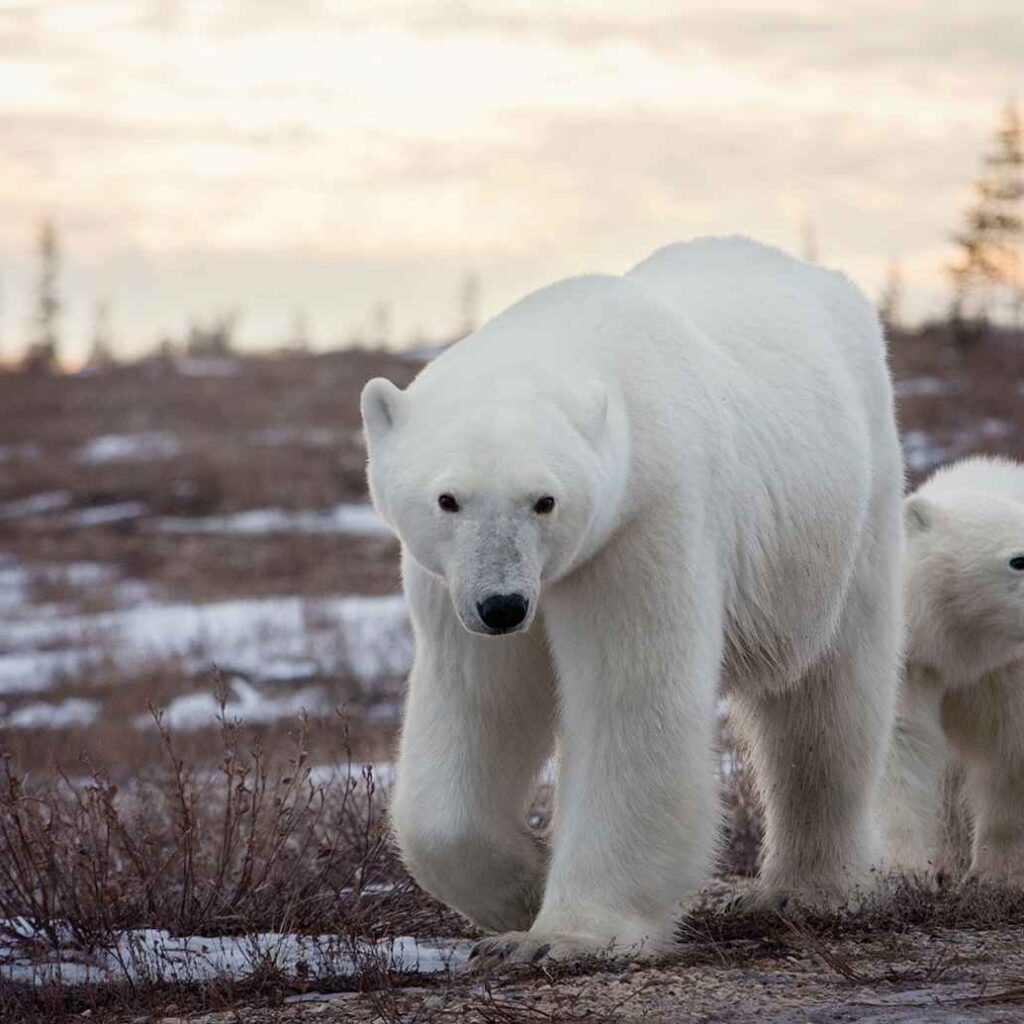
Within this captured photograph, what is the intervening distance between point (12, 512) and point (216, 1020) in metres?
20.0

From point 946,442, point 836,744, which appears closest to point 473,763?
point 836,744

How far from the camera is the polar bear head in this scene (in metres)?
5.43

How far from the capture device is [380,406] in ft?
11.7

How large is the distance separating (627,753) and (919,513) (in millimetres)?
2175

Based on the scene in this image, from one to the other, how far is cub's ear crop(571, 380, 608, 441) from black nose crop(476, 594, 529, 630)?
1.30 ft

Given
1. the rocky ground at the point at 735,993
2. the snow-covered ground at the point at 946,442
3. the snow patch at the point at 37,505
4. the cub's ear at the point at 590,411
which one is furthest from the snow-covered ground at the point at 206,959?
the snow patch at the point at 37,505

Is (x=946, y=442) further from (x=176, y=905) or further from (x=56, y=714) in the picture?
(x=176, y=905)

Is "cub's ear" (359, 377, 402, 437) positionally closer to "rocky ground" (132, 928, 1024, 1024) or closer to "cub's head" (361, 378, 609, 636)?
"cub's head" (361, 378, 609, 636)

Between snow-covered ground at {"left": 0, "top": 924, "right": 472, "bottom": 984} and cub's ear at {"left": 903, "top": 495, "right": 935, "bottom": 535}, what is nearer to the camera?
snow-covered ground at {"left": 0, "top": 924, "right": 472, "bottom": 984}

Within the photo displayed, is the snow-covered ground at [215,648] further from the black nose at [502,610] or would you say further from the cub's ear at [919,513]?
the black nose at [502,610]

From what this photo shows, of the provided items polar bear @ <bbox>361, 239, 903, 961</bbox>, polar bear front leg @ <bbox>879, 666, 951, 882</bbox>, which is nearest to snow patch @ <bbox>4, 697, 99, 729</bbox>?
polar bear front leg @ <bbox>879, 666, 951, 882</bbox>

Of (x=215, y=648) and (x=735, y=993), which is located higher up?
(x=735, y=993)

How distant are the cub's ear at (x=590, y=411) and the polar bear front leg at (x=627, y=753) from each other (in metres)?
0.32

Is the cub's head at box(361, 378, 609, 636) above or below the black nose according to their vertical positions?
above
